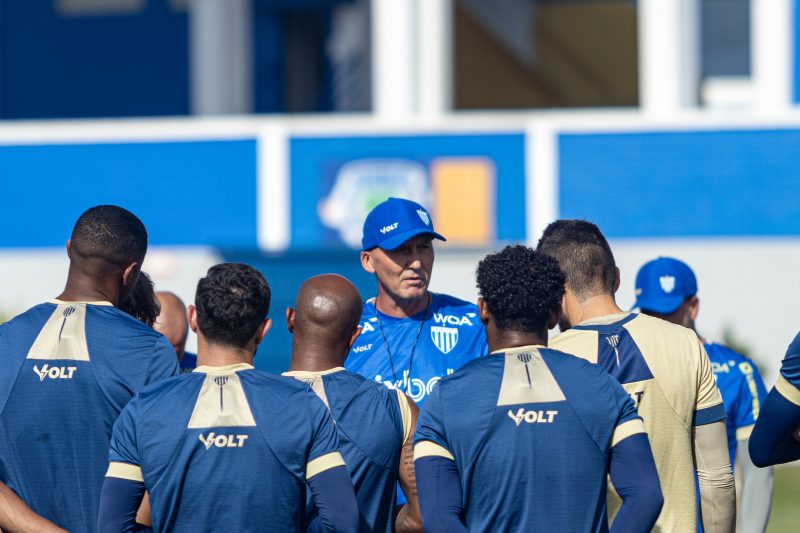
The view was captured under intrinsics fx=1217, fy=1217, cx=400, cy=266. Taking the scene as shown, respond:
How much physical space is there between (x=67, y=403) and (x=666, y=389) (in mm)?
1932

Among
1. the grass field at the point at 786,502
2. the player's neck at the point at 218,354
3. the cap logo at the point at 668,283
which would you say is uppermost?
the cap logo at the point at 668,283

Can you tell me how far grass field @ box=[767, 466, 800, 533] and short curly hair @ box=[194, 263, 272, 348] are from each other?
5545mm

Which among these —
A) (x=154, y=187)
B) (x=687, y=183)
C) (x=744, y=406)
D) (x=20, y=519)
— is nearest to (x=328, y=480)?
(x=20, y=519)

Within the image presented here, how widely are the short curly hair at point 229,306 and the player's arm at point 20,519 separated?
2.80 feet

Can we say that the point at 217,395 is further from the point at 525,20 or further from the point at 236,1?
the point at 525,20

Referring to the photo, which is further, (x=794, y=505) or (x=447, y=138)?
(x=447, y=138)

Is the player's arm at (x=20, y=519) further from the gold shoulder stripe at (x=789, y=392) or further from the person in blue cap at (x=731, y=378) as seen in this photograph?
the person in blue cap at (x=731, y=378)

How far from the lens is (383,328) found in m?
4.86

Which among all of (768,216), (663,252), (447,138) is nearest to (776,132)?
(768,216)

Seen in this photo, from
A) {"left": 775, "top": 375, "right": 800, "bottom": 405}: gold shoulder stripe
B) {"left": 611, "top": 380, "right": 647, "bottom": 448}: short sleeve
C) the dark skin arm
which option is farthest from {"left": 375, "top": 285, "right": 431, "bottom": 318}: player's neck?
{"left": 775, "top": 375, "right": 800, "bottom": 405}: gold shoulder stripe

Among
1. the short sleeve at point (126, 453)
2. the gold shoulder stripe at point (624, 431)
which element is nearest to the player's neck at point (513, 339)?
the gold shoulder stripe at point (624, 431)

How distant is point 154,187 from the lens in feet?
37.3

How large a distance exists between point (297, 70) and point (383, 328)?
13.8 meters

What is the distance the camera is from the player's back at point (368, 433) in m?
3.74
